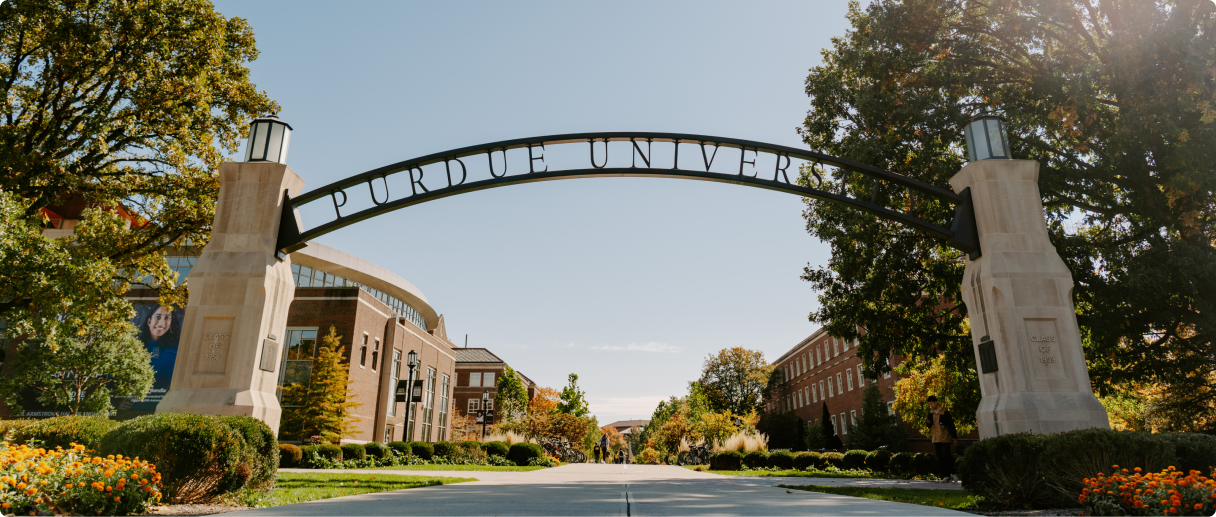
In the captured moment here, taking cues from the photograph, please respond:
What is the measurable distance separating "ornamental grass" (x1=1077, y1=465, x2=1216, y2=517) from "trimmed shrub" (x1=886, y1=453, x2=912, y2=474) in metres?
10.4

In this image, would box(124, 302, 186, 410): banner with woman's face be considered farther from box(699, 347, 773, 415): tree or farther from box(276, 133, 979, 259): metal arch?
box(699, 347, 773, 415): tree

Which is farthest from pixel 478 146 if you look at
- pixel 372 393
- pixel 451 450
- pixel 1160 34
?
pixel 372 393

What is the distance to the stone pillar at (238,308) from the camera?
8227mm

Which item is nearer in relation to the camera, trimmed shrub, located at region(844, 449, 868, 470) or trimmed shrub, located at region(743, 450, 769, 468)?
trimmed shrub, located at region(844, 449, 868, 470)

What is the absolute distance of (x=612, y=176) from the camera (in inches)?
408

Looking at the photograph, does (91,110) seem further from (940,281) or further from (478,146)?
(940,281)

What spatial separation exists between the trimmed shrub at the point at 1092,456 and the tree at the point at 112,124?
16036 mm

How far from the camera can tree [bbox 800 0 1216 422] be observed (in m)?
11.4

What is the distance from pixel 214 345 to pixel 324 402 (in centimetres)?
2187

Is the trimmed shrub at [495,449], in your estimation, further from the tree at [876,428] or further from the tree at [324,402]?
the tree at [876,428]

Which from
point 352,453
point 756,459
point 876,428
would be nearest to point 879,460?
point 756,459

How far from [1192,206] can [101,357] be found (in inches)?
1703

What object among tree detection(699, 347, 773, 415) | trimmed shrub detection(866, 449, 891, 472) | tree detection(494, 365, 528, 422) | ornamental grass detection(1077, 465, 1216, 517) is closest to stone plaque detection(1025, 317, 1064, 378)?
ornamental grass detection(1077, 465, 1216, 517)

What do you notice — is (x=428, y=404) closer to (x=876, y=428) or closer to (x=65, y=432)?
(x=876, y=428)
